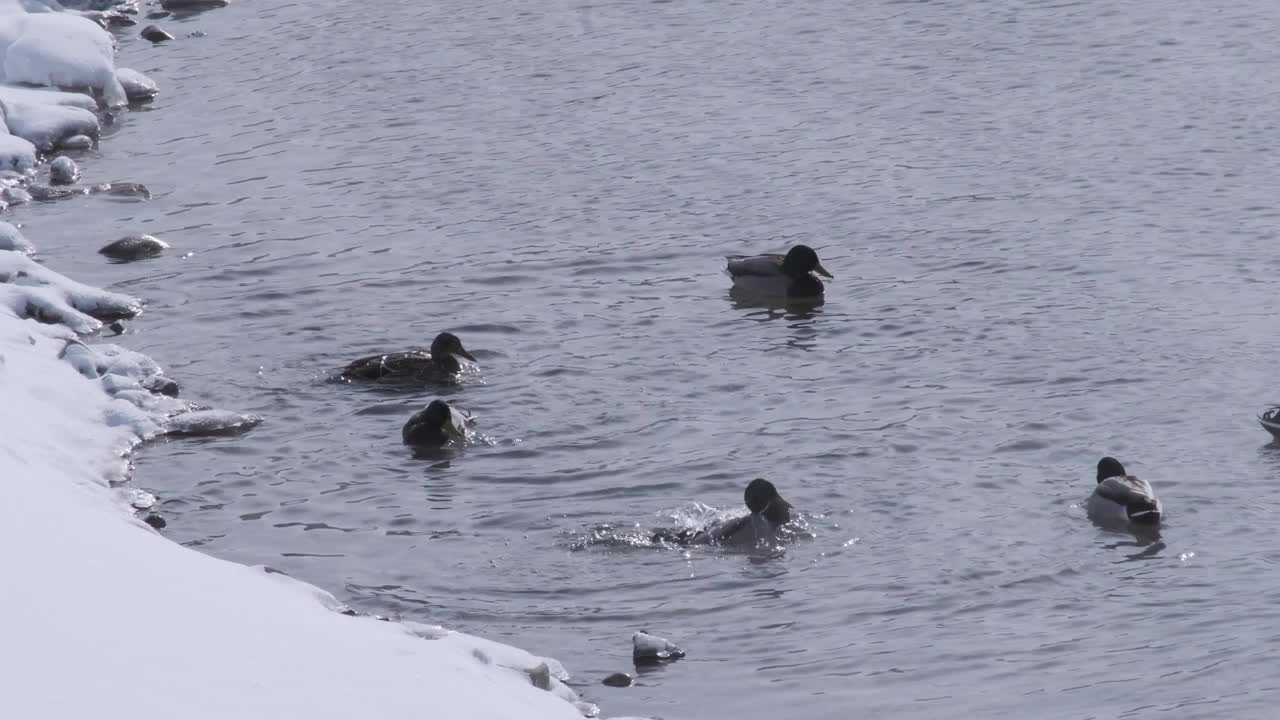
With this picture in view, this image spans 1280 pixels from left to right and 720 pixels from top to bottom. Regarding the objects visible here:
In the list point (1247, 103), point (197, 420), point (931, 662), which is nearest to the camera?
point (931, 662)

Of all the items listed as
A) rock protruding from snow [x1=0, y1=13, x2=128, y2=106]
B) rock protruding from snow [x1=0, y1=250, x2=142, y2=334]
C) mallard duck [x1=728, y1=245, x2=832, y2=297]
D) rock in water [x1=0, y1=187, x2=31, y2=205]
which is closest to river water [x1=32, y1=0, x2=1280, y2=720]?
mallard duck [x1=728, y1=245, x2=832, y2=297]

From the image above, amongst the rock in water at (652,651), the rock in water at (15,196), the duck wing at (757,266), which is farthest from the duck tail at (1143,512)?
the rock in water at (15,196)

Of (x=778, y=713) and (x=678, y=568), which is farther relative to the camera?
(x=678, y=568)

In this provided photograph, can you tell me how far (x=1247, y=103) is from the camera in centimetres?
2444

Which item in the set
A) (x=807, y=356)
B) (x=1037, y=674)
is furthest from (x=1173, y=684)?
(x=807, y=356)

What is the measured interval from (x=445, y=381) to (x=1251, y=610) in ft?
24.9

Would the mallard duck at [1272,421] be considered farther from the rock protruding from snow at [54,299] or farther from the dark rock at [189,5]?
the dark rock at [189,5]

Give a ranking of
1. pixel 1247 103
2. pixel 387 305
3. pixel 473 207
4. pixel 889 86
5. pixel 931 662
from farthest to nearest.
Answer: pixel 889 86
pixel 1247 103
pixel 473 207
pixel 387 305
pixel 931 662

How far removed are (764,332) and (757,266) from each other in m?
1.04

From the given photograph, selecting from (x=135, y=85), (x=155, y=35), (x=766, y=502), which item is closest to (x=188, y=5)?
(x=155, y=35)

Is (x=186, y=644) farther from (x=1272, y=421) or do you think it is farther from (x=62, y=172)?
(x=62, y=172)

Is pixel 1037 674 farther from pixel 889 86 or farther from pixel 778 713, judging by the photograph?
pixel 889 86

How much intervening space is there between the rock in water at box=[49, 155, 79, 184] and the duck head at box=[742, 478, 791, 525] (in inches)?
540

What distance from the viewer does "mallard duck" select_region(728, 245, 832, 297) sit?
18.4 m
